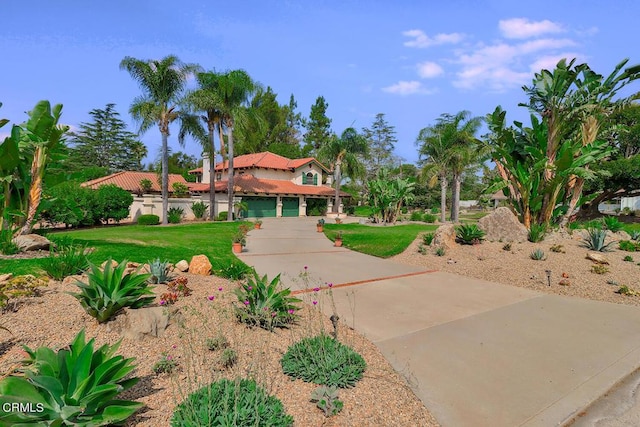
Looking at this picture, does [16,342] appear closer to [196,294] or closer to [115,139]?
[196,294]

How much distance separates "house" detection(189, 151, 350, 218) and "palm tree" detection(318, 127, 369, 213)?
437 cm

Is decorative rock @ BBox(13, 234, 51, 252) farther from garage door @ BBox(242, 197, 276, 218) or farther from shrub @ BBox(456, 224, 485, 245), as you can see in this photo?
garage door @ BBox(242, 197, 276, 218)

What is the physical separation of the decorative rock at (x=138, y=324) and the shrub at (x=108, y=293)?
0.49 feet

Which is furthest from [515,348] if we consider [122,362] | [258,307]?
[122,362]

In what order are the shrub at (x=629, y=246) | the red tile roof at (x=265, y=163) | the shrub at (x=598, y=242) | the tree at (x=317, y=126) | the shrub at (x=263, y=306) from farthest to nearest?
the tree at (x=317, y=126) < the red tile roof at (x=265, y=163) < the shrub at (x=629, y=246) < the shrub at (x=598, y=242) < the shrub at (x=263, y=306)

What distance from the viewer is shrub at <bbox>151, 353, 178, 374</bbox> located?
3330 mm

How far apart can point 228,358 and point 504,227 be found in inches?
469

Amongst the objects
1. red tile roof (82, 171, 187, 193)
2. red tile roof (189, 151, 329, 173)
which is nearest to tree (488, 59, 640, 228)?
red tile roof (189, 151, 329, 173)

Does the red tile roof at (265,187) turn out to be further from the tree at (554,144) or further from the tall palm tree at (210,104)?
the tree at (554,144)

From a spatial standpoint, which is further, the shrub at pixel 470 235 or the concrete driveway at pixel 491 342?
the shrub at pixel 470 235

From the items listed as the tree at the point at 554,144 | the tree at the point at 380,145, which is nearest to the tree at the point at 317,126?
the tree at the point at 380,145

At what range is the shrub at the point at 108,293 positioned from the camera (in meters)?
4.08

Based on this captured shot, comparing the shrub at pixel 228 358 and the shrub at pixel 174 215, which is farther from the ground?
the shrub at pixel 174 215

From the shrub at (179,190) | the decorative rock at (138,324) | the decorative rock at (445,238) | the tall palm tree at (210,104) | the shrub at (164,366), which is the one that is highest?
the tall palm tree at (210,104)
